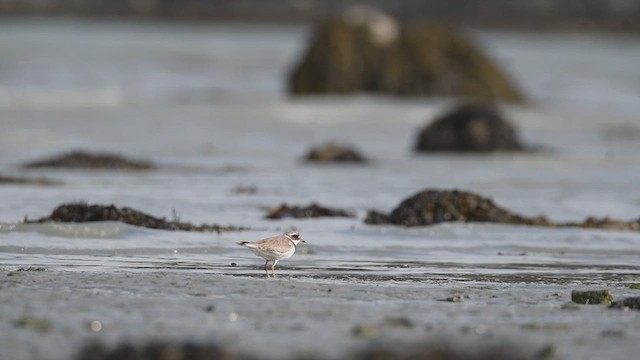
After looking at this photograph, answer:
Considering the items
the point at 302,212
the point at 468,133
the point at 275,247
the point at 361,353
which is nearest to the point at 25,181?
the point at 302,212

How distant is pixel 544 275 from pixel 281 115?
2024 centimetres

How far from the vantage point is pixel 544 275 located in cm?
1232

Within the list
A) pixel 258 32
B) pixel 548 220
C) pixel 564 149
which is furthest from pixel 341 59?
pixel 258 32

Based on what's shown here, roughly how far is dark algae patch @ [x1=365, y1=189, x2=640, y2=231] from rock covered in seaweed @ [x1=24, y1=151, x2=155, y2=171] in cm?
598

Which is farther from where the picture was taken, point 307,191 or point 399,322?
point 307,191

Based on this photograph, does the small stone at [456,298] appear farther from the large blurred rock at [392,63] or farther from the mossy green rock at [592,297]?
the large blurred rock at [392,63]

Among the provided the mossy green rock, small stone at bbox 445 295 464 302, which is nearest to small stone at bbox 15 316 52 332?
small stone at bbox 445 295 464 302

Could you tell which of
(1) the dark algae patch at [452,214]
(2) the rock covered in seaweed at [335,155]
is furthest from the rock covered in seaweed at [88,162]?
(1) the dark algae patch at [452,214]

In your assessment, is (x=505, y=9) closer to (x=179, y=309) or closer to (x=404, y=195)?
(x=404, y=195)

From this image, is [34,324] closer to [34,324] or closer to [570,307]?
[34,324]

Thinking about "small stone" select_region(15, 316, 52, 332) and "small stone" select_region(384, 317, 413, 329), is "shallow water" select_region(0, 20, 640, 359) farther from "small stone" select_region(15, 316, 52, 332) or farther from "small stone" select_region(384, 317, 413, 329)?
"small stone" select_region(384, 317, 413, 329)

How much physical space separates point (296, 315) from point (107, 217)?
490 centimetres

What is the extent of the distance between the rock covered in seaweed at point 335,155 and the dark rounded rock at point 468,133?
11.5 feet

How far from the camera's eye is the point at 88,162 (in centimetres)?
2034
